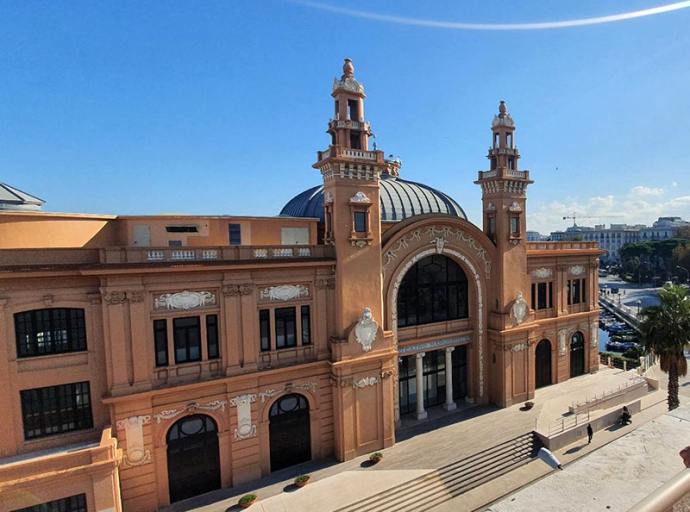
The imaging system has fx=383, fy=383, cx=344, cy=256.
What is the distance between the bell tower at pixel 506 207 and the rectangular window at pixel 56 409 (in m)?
26.6

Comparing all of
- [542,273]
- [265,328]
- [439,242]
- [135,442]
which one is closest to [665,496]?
[265,328]

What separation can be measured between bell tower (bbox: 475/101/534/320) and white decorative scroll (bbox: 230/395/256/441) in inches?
762

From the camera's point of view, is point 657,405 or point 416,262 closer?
point 416,262

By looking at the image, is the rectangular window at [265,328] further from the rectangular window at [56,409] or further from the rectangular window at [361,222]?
the rectangular window at [56,409]

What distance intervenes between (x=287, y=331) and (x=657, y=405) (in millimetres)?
29640

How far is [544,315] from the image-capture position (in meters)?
32.5

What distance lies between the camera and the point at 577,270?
113 feet

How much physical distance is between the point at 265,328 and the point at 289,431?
20.5 ft

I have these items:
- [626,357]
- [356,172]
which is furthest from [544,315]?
[356,172]

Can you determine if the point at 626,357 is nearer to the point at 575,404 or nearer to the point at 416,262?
the point at 575,404

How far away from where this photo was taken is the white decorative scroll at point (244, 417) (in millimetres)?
20531

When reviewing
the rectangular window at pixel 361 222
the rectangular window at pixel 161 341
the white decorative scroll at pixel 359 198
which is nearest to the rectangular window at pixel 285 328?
the rectangular window at pixel 161 341

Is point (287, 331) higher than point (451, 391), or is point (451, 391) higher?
point (287, 331)

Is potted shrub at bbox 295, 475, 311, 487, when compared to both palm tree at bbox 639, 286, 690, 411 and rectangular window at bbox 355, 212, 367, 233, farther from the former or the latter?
palm tree at bbox 639, 286, 690, 411
